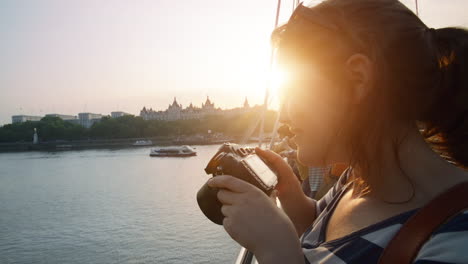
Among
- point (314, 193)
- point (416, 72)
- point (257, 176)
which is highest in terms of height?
point (416, 72)

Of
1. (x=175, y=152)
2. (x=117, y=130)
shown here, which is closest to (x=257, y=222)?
(x=175, y=152)

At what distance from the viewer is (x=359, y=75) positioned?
404 millimetres

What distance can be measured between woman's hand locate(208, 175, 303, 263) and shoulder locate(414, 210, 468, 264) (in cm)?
13

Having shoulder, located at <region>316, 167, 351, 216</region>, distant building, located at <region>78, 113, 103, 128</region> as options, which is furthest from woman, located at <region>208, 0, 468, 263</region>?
distant building, located at <region>78, 113, 103, 128</region>

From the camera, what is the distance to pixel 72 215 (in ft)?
32.5

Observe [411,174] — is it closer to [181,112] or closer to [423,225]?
[423,225]

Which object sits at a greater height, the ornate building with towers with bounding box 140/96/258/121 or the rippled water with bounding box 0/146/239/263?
the ornate building with towers with bounding box 140/96/258/121

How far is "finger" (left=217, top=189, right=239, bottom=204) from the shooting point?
0.40 meters

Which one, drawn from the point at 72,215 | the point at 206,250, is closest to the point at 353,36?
the point at 206,250

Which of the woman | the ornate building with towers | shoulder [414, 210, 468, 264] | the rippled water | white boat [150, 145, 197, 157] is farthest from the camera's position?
the ornate building with towers

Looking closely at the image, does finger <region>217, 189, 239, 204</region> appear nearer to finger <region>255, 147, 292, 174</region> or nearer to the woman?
the woman

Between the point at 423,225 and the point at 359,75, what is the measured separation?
170mm

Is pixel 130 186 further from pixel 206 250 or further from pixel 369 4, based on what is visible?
pixel 369 4

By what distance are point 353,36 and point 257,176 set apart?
0.60 ft
